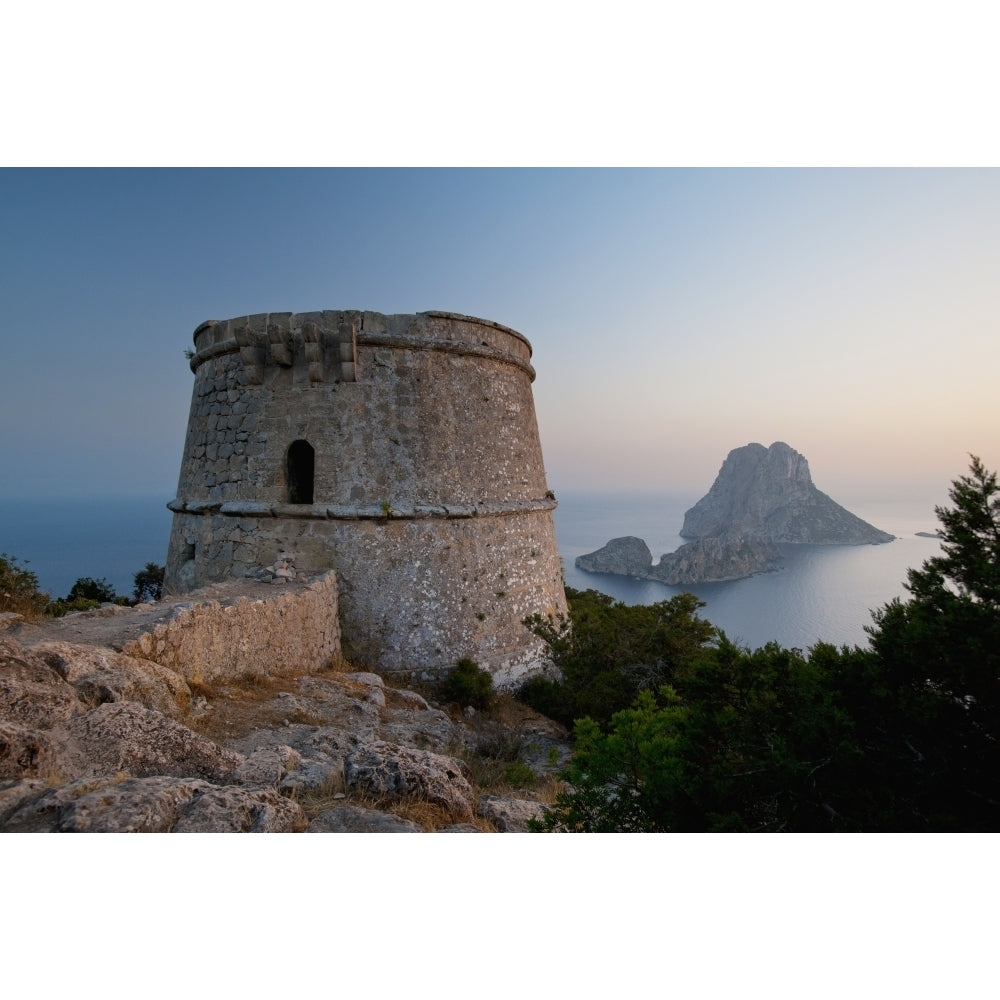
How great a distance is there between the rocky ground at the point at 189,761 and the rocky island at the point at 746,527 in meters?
13.3

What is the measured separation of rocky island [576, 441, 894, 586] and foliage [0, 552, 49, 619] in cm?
1519

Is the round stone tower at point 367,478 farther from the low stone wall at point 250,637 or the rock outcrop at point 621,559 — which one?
the rock outcrop at point 621,559

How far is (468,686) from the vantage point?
278 inches

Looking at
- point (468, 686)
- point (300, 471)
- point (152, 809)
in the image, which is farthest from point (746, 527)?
point (152, 809)

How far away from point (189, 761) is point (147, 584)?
1452 centimetres

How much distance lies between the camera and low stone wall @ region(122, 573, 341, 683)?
165 inches

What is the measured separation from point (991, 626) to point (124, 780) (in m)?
3.58

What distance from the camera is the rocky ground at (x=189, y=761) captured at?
2215mm

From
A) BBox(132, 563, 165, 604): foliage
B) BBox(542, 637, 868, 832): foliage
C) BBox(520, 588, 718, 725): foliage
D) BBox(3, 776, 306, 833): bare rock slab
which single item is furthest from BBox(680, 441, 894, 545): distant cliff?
BBox(132, 563, 165, 604): foliage

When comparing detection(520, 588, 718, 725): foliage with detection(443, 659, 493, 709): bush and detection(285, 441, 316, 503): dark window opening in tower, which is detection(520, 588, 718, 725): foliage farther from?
detection(285, 441, 316, 503): dark window opening in tower

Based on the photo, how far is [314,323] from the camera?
6.95m

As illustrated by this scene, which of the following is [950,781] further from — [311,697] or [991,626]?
[311,697]

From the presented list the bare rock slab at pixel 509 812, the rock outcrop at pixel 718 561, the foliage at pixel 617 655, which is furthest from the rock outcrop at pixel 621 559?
the bare rock slab at pixel 509 812

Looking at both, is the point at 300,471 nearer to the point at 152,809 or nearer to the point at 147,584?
the point at 152,809
